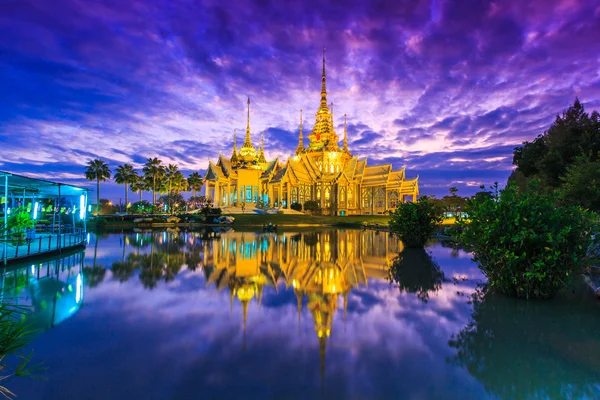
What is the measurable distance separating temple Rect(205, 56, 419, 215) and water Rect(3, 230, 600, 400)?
4094cm

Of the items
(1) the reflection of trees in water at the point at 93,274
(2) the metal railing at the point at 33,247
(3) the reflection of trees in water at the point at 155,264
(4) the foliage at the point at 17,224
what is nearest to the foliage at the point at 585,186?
(3) the reflection of trees in water at the point at 155,264

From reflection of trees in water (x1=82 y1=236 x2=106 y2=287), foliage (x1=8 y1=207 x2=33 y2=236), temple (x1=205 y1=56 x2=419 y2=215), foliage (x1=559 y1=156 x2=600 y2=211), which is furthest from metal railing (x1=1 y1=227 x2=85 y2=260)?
temple (x1=205 y1=56 x2=419 y2=215)

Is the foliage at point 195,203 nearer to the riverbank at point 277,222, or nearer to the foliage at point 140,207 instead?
the foliage at point 140,207

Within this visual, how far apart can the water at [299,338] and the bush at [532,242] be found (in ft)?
1.79

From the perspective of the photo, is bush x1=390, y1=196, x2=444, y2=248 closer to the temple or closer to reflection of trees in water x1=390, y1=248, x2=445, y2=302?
reflection of trees in water x1=390, y1=248, x2=445, y2=302

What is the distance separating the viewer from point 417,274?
37.6ft

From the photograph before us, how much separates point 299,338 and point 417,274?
707 centimetres

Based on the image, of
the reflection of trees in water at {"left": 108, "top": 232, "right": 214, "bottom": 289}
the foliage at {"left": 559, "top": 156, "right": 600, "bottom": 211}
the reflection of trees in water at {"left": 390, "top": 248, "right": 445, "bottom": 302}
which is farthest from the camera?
the foliage at {"left": 559, "top": 156, "right": 600, "bottom": 211}

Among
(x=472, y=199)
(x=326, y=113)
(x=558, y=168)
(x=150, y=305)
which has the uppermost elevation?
(x=326, y=113)

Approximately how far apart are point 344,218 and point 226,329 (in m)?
41.4

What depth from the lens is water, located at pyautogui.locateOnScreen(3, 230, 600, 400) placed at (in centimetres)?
411

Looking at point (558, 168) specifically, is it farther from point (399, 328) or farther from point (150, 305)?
point (150, 305)

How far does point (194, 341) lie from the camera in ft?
17.9

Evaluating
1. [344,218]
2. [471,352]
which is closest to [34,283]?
[471,352]
